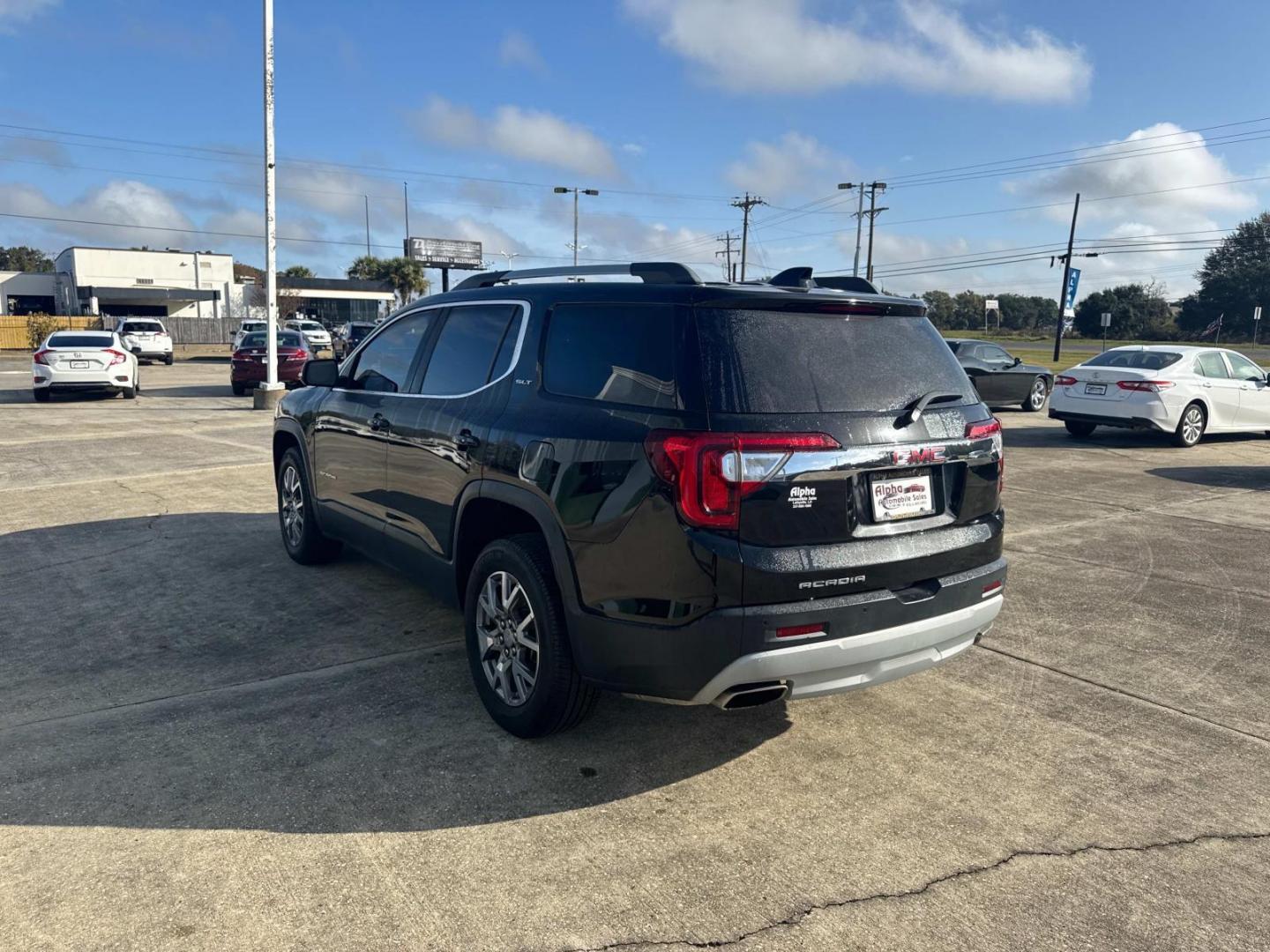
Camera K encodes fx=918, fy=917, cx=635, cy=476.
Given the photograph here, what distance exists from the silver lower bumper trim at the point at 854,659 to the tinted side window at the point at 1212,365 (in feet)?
41.0

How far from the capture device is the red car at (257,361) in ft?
69.5

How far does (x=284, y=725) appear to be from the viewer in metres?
3.88

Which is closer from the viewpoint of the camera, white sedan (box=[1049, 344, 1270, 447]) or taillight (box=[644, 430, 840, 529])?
taillight (box=[644, 430, 840, 529])

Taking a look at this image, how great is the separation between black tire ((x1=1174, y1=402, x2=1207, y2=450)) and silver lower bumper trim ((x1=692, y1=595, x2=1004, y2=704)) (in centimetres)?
1191

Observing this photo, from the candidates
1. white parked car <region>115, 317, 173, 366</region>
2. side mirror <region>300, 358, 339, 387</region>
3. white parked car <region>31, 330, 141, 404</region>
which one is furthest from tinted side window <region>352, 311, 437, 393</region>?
white parked car <region>115, 317, 173, 366</region>

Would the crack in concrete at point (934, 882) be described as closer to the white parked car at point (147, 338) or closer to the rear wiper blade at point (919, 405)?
the rear wiper blade at point (919, 405)

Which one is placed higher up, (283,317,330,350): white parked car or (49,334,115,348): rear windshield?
(283,317,330,350): white parked car

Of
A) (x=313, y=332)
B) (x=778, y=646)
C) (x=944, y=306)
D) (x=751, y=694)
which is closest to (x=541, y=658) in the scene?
(x=751, y=694)

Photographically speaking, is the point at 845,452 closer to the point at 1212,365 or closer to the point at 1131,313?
the point at 1212,365

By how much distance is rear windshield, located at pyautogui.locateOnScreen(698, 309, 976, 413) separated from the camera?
10.3ft

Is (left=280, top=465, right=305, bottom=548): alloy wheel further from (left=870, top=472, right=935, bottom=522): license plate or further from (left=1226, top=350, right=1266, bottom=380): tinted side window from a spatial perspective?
(left=1226, top=350, right=1266, bottom=380): tinted side window

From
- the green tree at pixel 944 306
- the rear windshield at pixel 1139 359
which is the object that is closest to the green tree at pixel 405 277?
the green tree at pixel 944 306

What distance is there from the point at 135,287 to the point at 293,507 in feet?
234

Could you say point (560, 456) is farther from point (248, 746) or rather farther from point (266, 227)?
point (266, 227)
